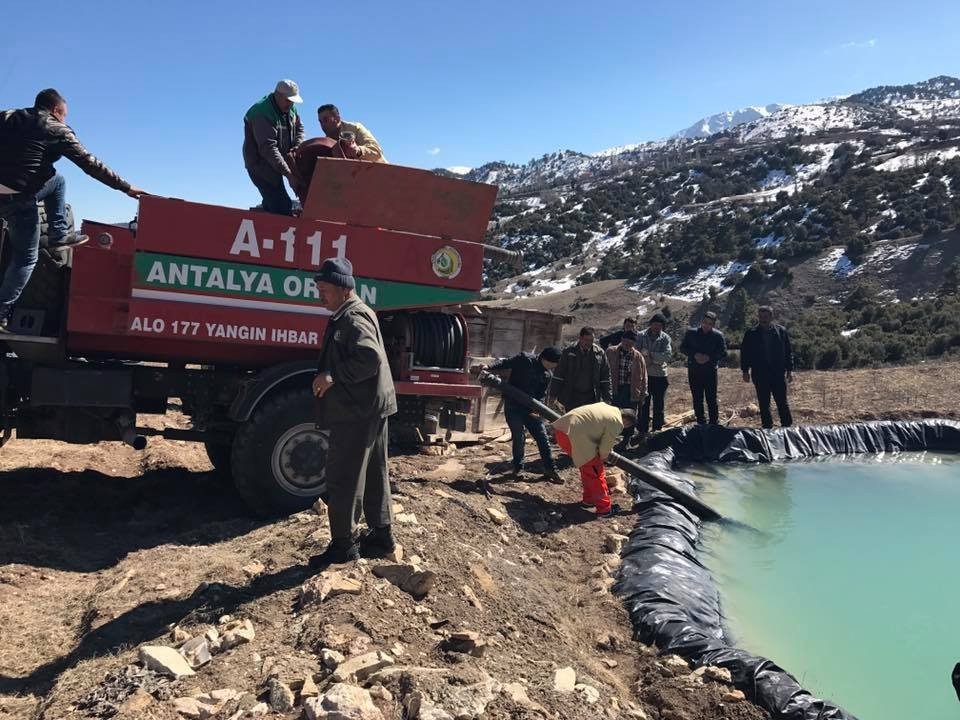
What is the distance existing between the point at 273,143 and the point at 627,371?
207 inches

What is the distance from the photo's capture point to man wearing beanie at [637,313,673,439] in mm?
9562

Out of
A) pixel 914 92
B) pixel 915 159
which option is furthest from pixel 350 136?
pixel 914 92

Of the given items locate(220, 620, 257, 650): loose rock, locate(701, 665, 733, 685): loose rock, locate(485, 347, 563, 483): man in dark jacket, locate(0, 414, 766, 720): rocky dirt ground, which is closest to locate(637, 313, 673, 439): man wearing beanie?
locate(485, 347, 563, 483): man in dark jacket

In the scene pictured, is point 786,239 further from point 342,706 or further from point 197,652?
point 342,706

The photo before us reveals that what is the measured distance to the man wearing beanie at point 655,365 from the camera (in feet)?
31.4

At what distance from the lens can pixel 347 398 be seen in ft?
12.9

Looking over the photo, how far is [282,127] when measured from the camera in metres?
5.71

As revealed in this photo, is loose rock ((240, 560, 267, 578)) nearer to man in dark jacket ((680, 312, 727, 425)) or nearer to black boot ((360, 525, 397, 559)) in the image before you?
black boot ((360, 525, 397, 559))

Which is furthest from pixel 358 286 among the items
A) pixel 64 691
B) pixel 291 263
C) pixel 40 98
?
pixel 64 691

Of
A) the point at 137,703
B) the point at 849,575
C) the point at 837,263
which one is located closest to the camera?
the point at 137,703

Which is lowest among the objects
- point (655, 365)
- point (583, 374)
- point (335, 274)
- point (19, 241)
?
point (583, 374)

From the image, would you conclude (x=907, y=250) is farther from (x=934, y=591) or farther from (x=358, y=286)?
(x=358, y=286)

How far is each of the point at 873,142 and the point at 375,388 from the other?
205 ft

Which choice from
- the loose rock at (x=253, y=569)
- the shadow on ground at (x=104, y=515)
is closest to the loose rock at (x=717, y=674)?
the loose rock at (x=253, y=569)
